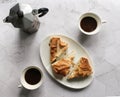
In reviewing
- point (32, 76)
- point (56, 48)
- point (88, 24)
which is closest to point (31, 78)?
point (32, 76)

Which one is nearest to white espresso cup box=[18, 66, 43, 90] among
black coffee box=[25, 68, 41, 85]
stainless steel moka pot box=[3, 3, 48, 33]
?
black coffee box=[25, 68, 41, 85]

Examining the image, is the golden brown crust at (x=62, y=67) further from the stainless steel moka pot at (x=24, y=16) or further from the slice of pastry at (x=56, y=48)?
the stainless steel moka pot at (x=24, y=16)

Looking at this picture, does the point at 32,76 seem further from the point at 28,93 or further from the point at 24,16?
the point at 24,16

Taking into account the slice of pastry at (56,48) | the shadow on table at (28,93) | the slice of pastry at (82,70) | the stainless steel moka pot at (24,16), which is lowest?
the shadow on table at (28,93)

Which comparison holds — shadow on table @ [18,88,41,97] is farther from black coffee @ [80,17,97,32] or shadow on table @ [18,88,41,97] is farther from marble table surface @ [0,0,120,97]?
black coffee @ [80,17,97,32]

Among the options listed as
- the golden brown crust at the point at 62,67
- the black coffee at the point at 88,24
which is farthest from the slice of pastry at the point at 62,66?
the black coffee at the point at 88,24

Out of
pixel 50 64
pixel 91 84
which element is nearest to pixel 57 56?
pixel 50 64

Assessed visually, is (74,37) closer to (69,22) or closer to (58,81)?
(69,22)

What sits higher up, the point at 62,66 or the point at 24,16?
the point at 24,16
